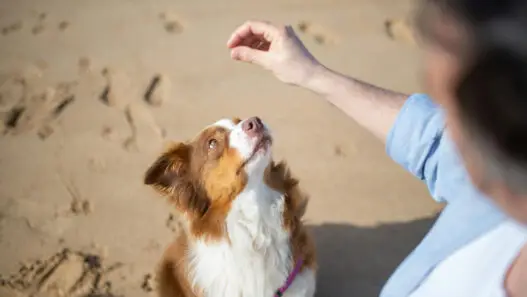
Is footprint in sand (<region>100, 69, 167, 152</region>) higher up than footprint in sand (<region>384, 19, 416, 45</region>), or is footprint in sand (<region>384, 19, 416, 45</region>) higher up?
footprint in sand (<region>384, 19, 416, 45</region>)

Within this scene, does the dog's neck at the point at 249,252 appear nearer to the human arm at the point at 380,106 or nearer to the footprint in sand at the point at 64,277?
the human arm at the point at 380,106

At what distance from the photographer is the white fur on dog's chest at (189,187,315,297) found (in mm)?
1968

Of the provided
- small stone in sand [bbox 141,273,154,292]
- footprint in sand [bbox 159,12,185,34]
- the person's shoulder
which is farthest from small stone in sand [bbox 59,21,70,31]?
the person's shoulder

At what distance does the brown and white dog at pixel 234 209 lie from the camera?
1938mm

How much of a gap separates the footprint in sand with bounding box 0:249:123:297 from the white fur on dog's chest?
78cm

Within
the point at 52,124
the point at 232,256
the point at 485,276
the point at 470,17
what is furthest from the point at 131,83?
the point at 470,17

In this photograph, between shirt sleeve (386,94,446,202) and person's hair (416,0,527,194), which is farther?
shirt sleeve (386,94,446,202)

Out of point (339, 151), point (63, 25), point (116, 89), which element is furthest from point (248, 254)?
point (63, 25)

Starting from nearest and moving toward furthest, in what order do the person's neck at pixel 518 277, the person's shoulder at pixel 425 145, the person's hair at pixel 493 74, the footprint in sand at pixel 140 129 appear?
the person's hair at pixel 493 74, the person's neck at pixel 518 277, the person's shoulder at pixel 425 145, the footprint in sand at pixel 140 129

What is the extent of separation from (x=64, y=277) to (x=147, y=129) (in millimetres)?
957

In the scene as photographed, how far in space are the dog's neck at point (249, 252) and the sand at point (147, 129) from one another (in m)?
0.63

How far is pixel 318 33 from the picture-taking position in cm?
367

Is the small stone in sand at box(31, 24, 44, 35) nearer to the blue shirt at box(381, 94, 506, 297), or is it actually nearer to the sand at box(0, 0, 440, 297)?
the sand at box(0, 0, 440, 297)

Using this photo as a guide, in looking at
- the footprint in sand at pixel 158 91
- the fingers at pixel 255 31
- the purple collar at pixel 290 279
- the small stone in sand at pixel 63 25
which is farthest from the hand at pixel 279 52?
the small stone in sand at pixel 63 25
